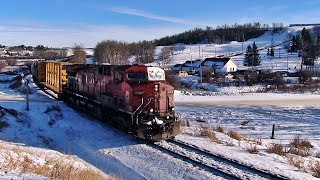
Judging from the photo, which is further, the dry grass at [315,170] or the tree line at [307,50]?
the tree line at [307,50]

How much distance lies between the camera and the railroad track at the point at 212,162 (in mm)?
10297

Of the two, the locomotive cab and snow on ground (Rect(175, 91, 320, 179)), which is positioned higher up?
the locomotive cab

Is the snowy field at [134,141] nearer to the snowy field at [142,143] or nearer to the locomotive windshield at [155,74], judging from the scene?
the snowy field at [142,143]

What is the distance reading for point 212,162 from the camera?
456 inches

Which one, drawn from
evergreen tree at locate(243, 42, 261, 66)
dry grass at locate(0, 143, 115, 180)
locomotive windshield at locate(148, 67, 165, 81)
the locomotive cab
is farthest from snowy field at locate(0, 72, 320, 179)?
evergreen tree at locate(243, 42, 261, 66)

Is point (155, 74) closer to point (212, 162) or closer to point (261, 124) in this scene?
point (212, 162)

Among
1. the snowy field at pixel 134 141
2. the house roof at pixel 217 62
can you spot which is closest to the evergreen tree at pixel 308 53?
the house roof at pixel 217 62

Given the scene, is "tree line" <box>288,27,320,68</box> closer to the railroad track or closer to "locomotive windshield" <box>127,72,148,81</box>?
"locomotive windshield" <box>127,72,148,81</box>

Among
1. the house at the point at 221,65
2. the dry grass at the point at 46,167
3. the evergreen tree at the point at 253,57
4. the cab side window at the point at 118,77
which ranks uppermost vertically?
the evergreen tree at the point at 253,57

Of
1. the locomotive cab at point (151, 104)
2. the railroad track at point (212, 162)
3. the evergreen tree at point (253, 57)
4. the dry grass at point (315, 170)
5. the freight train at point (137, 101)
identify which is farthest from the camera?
the evergreen tree at point (253, 57)

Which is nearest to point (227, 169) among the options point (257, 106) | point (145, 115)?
point (145, 115)

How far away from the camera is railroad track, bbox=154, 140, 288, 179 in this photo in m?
10.3

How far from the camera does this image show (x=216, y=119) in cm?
2756

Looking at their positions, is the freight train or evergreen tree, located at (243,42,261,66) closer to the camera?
the freight train
